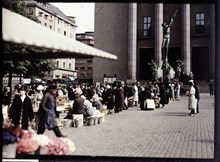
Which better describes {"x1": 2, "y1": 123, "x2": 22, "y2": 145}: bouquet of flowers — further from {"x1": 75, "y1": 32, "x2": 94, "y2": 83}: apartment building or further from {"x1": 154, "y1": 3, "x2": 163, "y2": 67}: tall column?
{"x1": 154, "y1": 3, "x2": 163, "y2": 67}: tall column

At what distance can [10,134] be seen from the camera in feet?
22.7

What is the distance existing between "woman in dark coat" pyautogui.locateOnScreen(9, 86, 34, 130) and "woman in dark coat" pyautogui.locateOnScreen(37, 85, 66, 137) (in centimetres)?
26

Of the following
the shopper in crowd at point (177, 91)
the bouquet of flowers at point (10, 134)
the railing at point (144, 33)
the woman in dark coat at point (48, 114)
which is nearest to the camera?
the bouquet of flowers at point (10, 134)

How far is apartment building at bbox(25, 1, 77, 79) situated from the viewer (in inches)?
316

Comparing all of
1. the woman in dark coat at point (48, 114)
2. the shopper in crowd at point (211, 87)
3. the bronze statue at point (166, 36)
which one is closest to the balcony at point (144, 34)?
the bronze statue at point (166, 36)

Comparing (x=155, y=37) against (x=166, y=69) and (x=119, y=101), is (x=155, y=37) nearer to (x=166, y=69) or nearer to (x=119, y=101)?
(x=166, y=69)

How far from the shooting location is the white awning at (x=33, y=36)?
5.88 metres

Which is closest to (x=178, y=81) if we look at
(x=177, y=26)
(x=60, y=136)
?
(x=177, y=26)

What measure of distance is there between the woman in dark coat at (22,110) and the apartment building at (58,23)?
0.81m

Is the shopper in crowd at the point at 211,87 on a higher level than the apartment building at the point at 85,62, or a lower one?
lower

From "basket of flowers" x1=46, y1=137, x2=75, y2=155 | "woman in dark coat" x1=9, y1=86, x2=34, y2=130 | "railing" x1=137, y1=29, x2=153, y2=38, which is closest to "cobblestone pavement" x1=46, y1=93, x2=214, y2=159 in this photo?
"basket of flowers" x1=46, y1=137, x2=75, y2=155

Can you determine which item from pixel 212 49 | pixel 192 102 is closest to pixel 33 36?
pixel 212 49

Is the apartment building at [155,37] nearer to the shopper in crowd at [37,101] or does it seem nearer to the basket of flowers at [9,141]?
the shopper in crowd at [37,101]

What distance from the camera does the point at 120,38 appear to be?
33.5 ft
